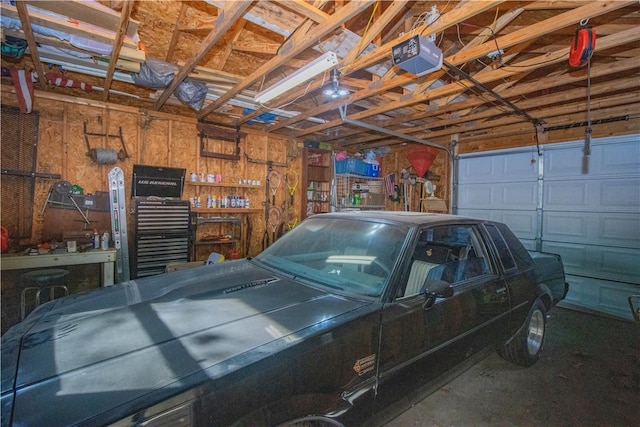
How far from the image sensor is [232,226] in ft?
18.9

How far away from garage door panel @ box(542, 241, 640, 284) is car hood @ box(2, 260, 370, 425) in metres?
5.43

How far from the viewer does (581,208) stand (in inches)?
197

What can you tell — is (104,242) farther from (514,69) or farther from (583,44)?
(583,44)

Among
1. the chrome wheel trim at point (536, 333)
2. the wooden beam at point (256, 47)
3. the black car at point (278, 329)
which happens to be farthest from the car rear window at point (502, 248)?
the wooden beam at point (256, 47)

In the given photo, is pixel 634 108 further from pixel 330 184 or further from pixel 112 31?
pixel 112 31

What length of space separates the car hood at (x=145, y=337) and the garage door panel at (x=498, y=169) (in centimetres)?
556

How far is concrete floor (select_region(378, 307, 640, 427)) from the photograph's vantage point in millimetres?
2225

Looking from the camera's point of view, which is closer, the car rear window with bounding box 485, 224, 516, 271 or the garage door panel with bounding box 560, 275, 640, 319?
Answer: the car rear window with bounding box 485, 224, 516, 271

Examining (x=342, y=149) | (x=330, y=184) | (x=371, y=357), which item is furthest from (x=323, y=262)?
(x=342, y=149)

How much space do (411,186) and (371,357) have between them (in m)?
6.55

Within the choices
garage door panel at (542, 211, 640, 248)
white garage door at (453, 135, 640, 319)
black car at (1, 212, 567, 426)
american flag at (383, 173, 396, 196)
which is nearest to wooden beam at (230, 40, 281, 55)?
black car at (1, 212, 567, 426)

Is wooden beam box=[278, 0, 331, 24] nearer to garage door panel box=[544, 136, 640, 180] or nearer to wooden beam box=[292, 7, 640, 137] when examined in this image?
wooden beam box=[292, 7, 640, 137]

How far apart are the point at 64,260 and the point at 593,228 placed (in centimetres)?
778

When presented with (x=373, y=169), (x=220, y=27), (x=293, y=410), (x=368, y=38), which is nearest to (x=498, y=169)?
(x=373, y=169)
